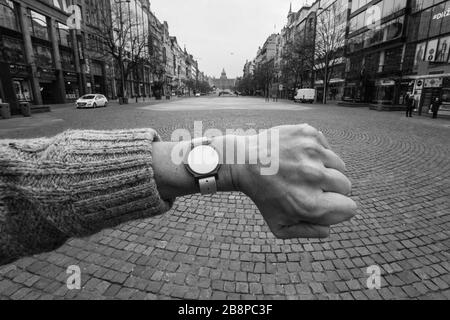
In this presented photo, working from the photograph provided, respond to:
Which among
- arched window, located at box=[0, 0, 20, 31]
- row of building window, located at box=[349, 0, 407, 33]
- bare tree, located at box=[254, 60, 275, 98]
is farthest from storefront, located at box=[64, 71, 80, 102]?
bare tree, located at box=[254, 60, 275, 98]

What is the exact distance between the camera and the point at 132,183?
117 centimetres

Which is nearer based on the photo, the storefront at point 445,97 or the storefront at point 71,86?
the storefront at point 445,97

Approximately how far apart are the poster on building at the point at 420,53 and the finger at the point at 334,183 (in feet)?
112

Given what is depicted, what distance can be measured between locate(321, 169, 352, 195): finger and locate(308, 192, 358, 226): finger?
3 centimetres

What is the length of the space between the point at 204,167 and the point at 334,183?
2.10ft

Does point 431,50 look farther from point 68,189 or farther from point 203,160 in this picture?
point 68,189

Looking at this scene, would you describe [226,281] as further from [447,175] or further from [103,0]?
[103,0]

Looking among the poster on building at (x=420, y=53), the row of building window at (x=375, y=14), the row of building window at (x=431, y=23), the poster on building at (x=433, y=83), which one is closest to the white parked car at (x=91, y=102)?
the poster on building at (x=433, y=83)

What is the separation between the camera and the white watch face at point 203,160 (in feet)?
4.28

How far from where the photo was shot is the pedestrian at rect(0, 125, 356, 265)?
1047mm

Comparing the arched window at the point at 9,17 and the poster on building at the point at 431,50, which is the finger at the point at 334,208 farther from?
the arched window at the point at 9,17

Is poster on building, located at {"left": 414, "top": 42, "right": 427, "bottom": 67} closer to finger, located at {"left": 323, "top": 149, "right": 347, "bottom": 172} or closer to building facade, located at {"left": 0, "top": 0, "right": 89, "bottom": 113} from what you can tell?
finger, located at {"left": 323, "top": 149, "right": 347, "bottom": 172}

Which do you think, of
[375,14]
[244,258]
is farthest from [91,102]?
[375,14]

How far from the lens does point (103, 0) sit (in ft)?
141
